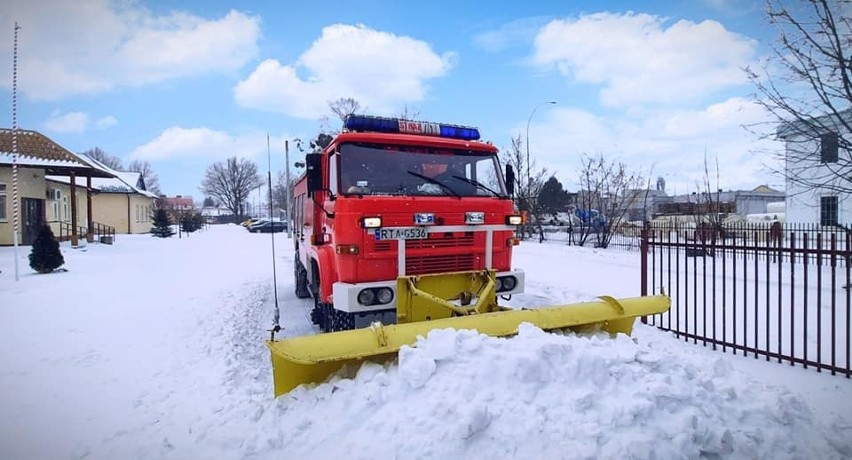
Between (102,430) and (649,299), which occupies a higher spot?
(649,299)

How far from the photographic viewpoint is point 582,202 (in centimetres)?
2422

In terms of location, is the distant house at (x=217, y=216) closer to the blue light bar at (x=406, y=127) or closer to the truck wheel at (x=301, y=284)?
the truck wheel at (x=301, y=284)

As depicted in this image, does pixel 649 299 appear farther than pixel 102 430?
Yes

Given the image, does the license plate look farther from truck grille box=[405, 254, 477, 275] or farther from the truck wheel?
the truck wheel

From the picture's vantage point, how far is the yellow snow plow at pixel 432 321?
365 centimetres

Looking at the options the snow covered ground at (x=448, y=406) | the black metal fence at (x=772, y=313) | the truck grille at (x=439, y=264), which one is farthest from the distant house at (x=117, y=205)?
the black metal fence at (x=772, y=313)

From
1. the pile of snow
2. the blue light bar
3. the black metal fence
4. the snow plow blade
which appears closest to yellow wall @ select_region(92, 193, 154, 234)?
the blue light bar

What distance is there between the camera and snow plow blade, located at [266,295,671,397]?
359cm

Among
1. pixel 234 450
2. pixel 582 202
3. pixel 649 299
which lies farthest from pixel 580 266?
pixel 234 450

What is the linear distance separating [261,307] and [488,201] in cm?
561

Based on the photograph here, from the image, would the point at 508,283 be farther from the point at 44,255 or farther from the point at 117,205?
the point at 117,205

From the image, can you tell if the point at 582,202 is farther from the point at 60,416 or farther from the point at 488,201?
the point at 60,416

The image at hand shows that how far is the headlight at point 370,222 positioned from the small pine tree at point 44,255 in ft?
43.1

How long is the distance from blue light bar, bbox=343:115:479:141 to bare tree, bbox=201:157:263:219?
78.6 m
